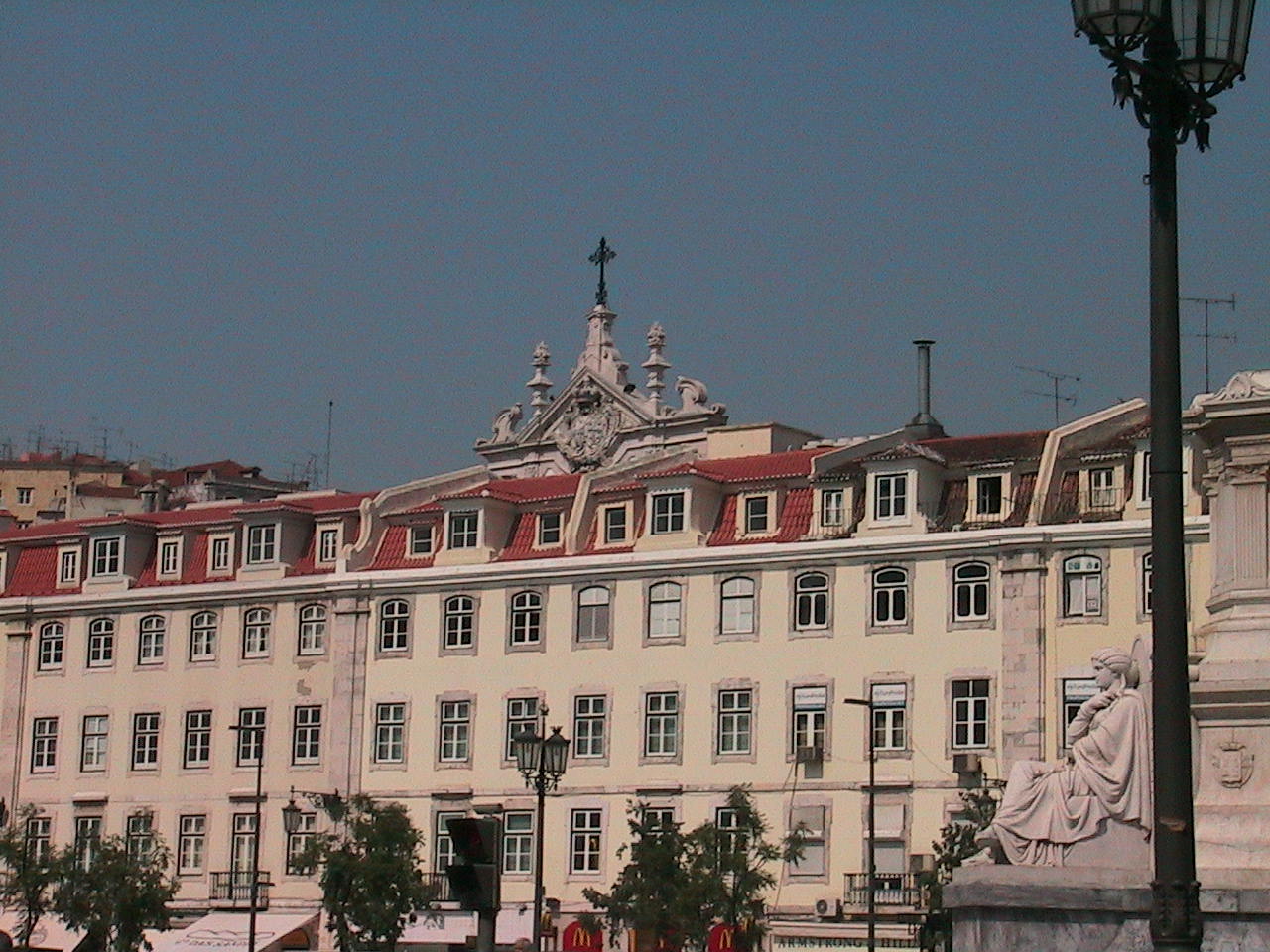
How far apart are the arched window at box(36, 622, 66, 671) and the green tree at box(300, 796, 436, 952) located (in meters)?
12.5

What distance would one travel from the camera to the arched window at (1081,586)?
194ft

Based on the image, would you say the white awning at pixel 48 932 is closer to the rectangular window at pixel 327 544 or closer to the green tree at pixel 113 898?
the green tree at pixel 113 898

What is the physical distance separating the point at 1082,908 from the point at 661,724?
4130 cm

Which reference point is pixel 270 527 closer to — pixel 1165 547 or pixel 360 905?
pixel 360 905

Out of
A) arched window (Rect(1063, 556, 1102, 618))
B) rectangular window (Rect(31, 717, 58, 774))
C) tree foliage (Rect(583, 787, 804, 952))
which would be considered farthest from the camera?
rectangular window (Rect(31, 717, 58, 774))

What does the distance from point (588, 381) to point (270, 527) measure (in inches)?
772

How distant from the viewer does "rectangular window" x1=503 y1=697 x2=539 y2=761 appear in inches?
2606

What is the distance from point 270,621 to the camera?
2793 inches

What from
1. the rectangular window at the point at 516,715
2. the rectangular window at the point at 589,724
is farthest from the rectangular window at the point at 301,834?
the rectangular window at the point at 589,724

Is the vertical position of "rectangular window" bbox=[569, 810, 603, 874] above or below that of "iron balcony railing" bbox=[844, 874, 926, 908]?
above

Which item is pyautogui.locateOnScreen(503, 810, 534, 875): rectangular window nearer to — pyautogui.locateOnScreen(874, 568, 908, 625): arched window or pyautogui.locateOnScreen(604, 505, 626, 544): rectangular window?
pyautogui.locateOnScreen(604, 505, 626, 544): rectangular window

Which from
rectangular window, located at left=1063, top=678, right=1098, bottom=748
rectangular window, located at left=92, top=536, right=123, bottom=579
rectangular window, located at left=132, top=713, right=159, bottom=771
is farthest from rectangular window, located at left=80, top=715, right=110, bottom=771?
rectangular window, located at left=1063, top=678, right=1098, bottom=748

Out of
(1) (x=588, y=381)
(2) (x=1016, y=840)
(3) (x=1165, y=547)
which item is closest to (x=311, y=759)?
(1) (x=588, y=381)

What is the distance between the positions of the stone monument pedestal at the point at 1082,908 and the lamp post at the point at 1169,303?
8.97m
